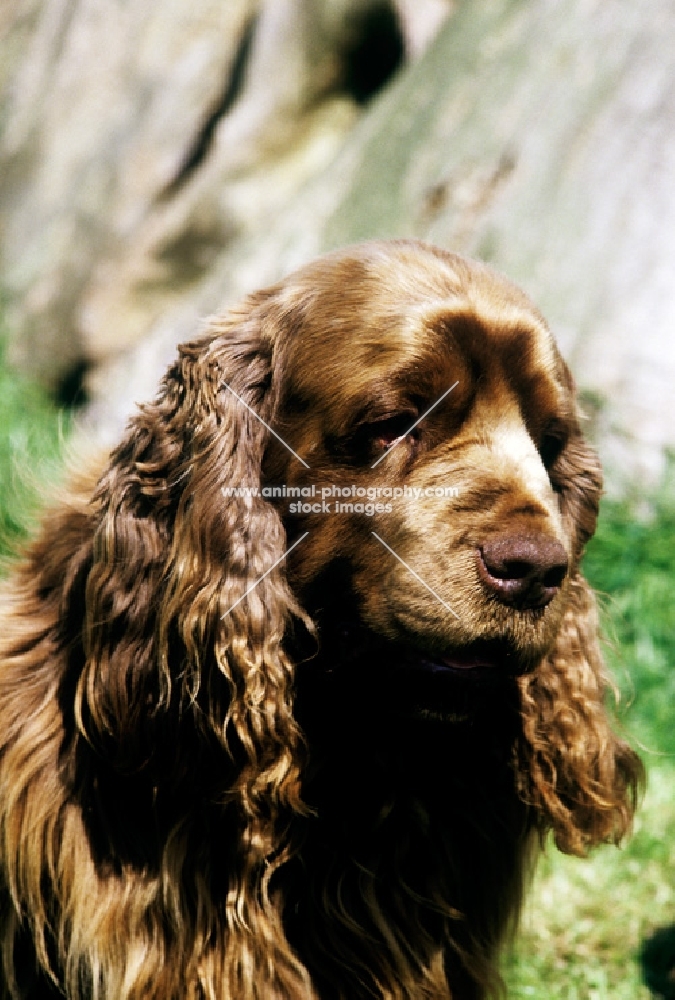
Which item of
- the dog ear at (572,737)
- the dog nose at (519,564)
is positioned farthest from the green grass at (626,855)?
the dog nose at (519,564)

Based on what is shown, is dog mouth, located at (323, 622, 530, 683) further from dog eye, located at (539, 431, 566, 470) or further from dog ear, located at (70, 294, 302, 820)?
dog eye, located at (539, 431, 566, 470)

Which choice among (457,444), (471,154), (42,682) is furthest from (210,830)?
(471,154)

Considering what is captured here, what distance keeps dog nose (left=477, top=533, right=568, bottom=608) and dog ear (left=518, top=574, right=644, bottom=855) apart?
67 centimetres

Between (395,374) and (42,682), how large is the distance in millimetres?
1239

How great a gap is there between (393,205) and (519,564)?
4.46 metres

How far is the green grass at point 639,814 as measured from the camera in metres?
4.04

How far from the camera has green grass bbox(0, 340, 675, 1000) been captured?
4043 millimetres

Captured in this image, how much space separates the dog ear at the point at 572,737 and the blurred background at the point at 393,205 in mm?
861

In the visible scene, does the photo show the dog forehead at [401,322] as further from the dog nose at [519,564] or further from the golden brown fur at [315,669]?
the dog nose at [519,564]

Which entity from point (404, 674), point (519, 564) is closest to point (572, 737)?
point (404, 674)

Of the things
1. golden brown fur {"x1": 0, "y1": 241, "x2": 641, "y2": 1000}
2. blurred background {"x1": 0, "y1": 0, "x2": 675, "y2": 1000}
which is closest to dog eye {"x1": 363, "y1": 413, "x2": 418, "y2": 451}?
golden brown fur {"x1": 0, "y1": 241, "x2": 641, "y2": 1000}

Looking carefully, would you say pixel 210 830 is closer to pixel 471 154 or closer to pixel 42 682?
pixel 42 682

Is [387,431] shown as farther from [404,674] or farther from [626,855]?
[626,855]

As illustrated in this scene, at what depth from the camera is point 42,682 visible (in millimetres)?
3268
